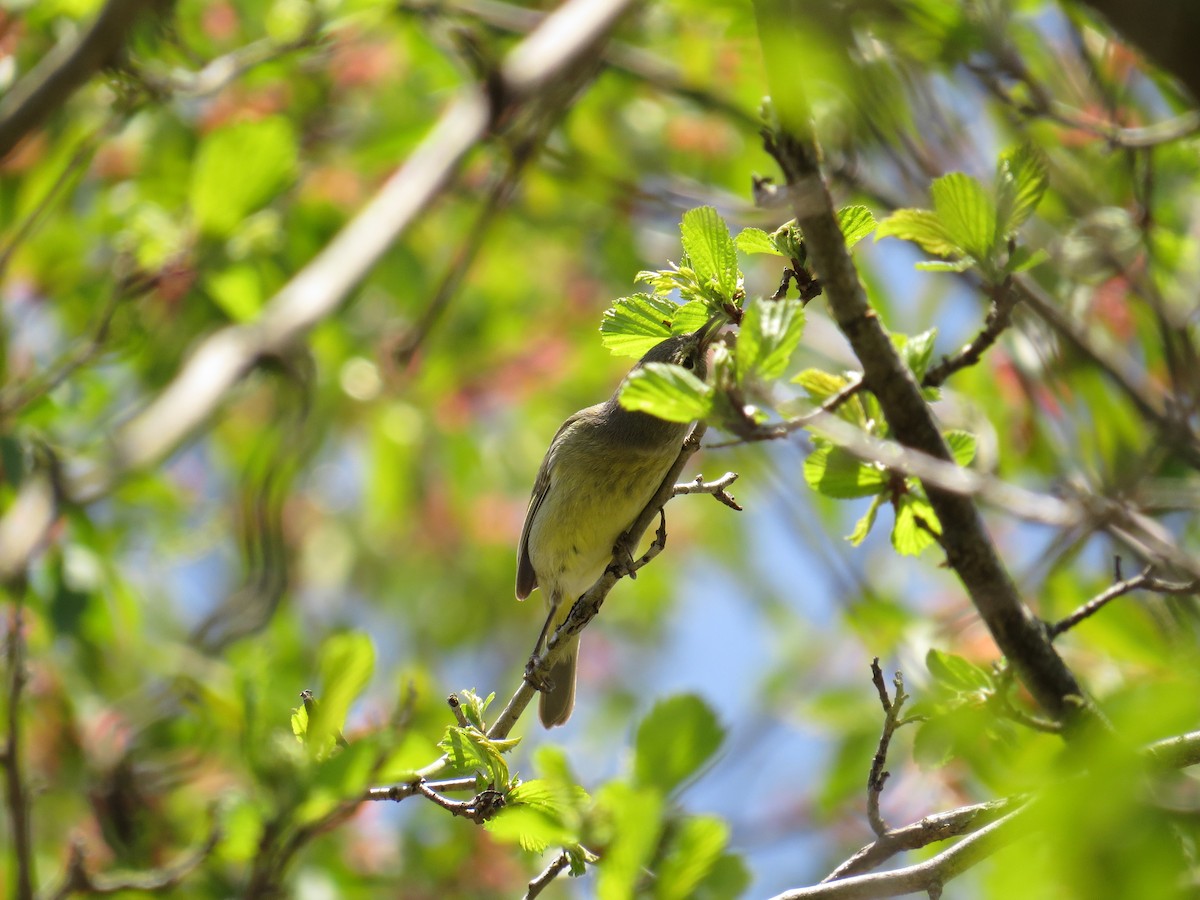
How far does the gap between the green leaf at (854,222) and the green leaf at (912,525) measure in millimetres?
538

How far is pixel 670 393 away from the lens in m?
1.85

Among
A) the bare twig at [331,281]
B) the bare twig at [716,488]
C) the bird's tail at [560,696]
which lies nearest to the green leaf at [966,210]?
the bare twig at [716,488]

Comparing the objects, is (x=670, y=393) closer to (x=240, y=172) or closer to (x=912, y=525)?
(x=912, y=525)

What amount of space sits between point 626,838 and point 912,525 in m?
0.96

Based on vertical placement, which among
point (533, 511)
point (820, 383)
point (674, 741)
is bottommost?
point (533, 511)

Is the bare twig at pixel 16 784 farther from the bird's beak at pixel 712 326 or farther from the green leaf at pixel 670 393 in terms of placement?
the bird's beak at pixel 712 326

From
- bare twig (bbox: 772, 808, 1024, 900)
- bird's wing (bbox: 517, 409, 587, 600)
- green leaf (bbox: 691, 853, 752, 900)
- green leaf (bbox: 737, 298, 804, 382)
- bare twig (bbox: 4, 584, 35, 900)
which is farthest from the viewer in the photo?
bird's wing (bbox: 517, 409, 587, 600)

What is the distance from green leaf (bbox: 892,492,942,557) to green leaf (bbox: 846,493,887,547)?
0.12ft

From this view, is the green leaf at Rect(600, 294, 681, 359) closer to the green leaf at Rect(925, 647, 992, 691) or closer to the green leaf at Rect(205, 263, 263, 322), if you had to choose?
the green leaf at Rect(925, 647, 992, 691)

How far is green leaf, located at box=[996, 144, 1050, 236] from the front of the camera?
1.99 meters

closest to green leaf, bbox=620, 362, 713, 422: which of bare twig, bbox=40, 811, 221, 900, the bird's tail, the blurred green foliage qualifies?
the blurred green foliage

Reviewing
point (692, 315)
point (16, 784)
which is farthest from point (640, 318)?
point (16, 784)

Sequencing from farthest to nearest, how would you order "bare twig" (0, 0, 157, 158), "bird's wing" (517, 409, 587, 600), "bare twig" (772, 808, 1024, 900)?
"bird's wing" (517, 409, 587, 600) → "bare twig" (772, 808, 1024, 900) → "bare twig" (0, 0, 157, 158)

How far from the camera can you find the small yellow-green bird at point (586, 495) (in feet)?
12.6
